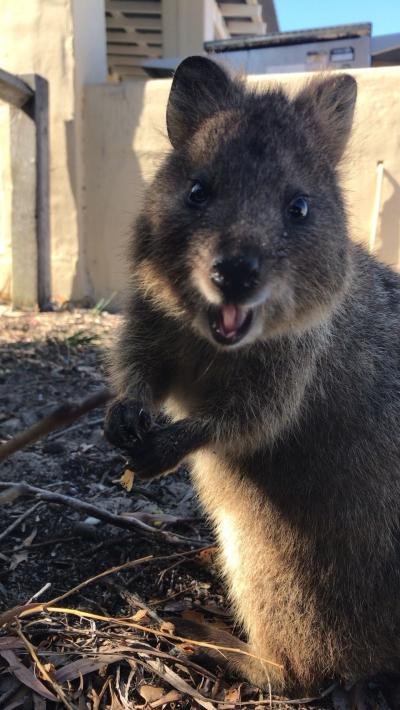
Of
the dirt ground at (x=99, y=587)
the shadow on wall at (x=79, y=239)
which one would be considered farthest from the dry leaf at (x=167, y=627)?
the shadow on wall at (x=79, y=239)

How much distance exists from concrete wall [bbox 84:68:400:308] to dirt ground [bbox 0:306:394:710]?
3630 mm

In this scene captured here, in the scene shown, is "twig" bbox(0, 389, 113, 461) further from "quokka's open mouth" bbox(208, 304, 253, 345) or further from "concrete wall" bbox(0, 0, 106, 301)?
"concrete wall" bbox(0, 0, 106, 301)

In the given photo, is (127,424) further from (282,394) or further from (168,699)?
(168,699)

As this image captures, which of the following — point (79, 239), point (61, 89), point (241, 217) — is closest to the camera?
point (241, 217)

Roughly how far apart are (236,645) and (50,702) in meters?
0.76

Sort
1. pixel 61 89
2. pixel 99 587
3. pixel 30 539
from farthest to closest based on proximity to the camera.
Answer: pixel 61 89
pixel 30 539
pixel 99 587

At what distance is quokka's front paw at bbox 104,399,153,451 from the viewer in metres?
2.28

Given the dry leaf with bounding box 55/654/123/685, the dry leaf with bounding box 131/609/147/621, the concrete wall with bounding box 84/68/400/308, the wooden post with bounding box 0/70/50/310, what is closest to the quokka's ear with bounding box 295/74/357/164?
the dry leaf with bounding box 131/609/147/621

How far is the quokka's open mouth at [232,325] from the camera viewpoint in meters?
1.98

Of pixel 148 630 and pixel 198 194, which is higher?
pixel 198 194

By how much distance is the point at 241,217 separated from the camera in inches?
77.4

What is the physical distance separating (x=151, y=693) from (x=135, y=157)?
20.5 ft

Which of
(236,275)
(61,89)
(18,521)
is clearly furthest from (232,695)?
(61,89)

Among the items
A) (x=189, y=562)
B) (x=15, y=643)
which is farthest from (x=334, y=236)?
(x=15, y=643)
